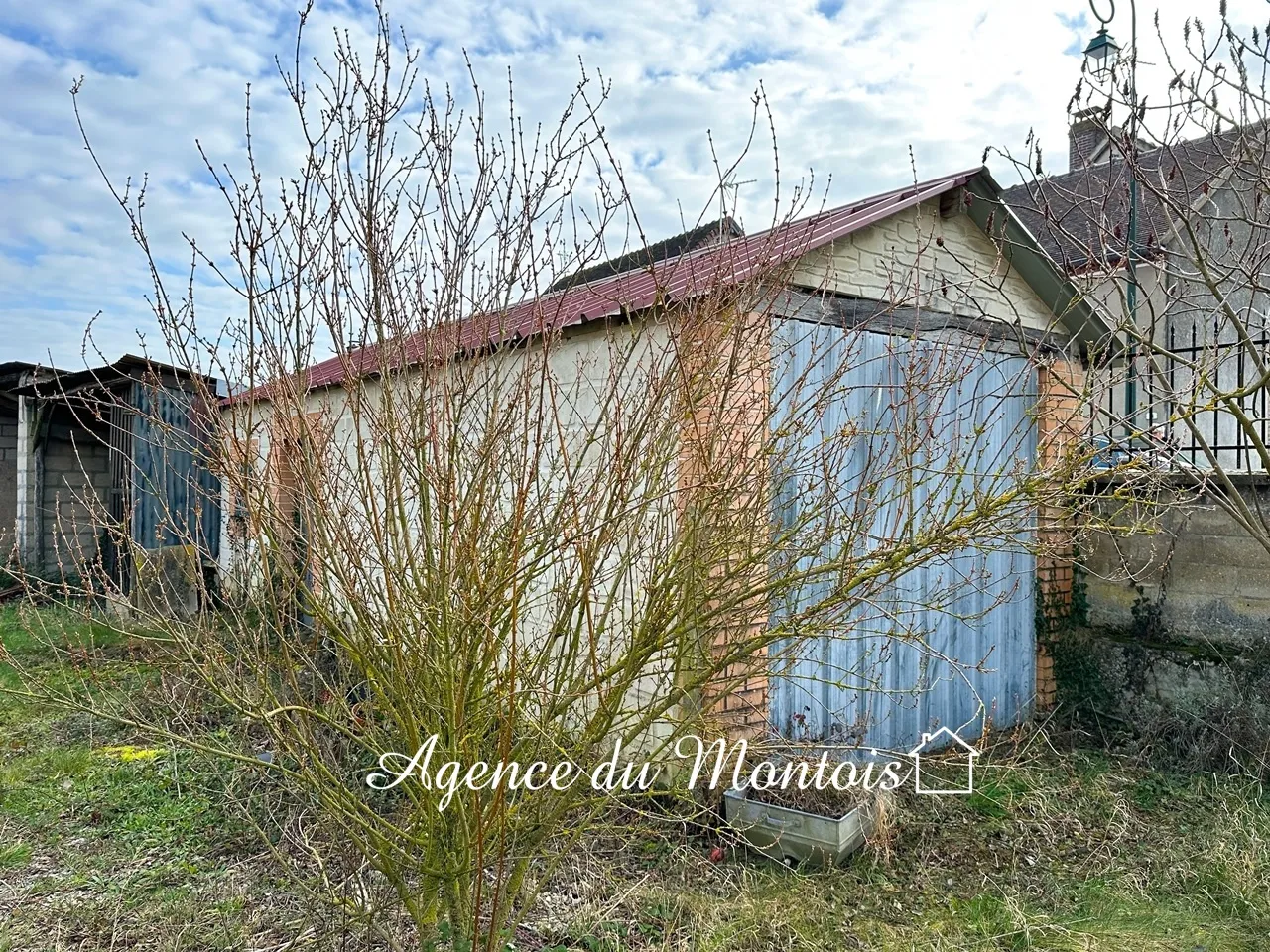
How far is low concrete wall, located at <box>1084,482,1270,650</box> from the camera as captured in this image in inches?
218

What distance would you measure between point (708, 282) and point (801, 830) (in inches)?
102

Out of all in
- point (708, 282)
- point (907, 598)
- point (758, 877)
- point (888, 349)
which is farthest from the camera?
point (907, 598)

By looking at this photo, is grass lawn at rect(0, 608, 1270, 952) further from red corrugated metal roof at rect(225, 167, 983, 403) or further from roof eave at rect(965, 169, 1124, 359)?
roof eave at rect(965, 169, 1124, 359)

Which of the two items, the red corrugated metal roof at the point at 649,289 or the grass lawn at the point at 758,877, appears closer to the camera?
the red corrugated metal roof at the point at 649,289

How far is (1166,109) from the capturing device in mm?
3959

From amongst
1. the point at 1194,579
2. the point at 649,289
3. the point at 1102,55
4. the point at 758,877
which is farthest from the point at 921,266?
the point at 758,877

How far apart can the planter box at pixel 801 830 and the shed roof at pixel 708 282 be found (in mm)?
2463

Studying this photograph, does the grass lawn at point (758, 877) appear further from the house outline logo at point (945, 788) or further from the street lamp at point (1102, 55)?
the street lamp at point (1102, 55)

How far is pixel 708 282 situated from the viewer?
3465 mm

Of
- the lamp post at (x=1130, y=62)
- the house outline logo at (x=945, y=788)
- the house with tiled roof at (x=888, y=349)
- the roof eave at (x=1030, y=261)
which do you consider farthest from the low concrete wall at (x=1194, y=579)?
the lamp post at (x=1130, y=62)

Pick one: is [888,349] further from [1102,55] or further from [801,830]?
[801,830]

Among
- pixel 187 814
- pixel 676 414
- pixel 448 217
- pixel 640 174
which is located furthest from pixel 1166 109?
pixel 187 814

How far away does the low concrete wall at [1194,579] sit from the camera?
5539mm

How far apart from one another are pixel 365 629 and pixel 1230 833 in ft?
13.9
